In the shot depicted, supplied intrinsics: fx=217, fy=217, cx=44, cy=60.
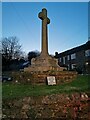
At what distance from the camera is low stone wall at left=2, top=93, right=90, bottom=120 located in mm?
7023

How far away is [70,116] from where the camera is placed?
720 centimetres

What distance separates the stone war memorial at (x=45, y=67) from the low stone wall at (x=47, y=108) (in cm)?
440

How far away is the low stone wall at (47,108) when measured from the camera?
7.02m

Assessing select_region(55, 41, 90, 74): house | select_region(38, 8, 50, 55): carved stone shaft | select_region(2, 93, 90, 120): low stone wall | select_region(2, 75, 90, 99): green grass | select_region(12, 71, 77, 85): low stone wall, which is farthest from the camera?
select_region(55, 41, 90, 74): house

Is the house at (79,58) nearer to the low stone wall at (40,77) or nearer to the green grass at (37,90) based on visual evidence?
A: the low stone wall at (40,77)

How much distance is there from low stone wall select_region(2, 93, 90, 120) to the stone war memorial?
4.40 meters

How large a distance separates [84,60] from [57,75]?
37.4 meters

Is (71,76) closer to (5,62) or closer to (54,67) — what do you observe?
(54,67)

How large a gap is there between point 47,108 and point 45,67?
6323mm

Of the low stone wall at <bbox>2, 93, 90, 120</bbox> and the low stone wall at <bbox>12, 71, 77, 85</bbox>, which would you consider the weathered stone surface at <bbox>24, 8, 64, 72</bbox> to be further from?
the low stone wall at <bbox>2, 93, 90, 120</bbox>

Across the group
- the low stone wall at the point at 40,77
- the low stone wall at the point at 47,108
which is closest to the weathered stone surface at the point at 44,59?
the low stone wall at the point at 40,77

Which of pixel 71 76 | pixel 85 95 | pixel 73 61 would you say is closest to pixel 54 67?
pixel 71 76

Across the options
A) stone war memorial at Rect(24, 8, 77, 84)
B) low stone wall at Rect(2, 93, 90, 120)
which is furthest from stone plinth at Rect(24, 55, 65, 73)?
low stone wall at Rect(2, 93, 90, 120)

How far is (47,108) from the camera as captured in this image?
720cm
